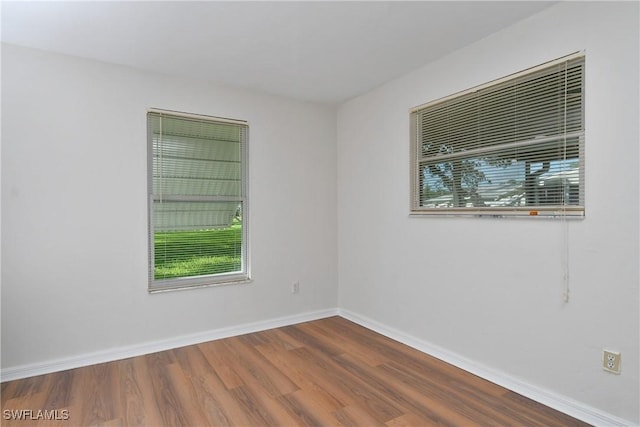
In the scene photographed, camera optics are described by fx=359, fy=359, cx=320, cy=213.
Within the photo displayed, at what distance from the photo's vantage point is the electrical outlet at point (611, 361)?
6.52 feet

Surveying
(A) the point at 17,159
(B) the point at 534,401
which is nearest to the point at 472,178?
(B) the point at 534,401

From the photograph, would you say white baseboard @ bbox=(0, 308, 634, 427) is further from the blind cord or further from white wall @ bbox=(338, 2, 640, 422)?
the blind cord

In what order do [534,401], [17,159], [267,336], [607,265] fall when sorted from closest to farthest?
[607,265], [534,401], [17,159], [267,336]

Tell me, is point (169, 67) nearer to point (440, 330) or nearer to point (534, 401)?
point (440, 330)

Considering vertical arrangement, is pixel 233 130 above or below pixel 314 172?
above

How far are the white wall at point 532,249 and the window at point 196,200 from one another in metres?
1.42

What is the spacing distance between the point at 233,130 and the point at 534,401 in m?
3.34

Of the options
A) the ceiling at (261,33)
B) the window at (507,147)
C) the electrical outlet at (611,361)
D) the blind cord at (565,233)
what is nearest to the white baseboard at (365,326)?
the electrical outlet at (611,361)

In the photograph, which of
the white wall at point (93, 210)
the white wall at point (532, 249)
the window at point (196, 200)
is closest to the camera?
the white wall at point (532, 249)

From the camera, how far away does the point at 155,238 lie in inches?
129

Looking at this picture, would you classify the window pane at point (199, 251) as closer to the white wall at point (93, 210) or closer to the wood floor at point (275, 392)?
the white wall at point (93, 210)

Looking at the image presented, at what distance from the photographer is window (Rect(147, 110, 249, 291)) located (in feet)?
10.8

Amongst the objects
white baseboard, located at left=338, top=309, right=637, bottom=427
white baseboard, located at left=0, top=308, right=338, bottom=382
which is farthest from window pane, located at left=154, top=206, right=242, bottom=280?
white baseboard, located at left=338, top=309, right=637, bottom=427

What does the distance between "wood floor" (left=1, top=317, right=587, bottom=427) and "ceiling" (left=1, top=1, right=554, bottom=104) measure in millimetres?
2500
